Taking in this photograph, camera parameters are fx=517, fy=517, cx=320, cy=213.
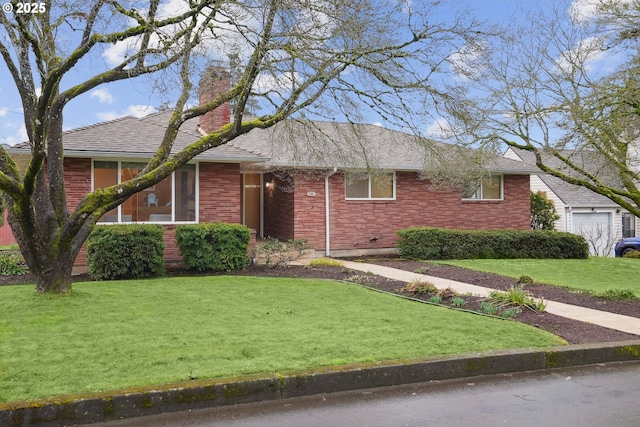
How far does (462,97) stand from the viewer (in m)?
9.57

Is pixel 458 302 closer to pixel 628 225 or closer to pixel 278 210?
pixel 278 210

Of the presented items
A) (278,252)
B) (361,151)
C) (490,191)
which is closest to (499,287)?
(361,151)

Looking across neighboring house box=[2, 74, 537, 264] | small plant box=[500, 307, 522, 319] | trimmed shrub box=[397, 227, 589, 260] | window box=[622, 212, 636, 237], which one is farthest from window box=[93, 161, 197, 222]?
window box=[622, 212, 636, 237]

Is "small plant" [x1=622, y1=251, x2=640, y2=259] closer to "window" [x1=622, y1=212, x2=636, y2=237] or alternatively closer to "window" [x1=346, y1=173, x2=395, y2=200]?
"window" [x1=622, y1=212, x2=636, y2=237]

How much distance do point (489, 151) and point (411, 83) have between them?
5632 millimetres

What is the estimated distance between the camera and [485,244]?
1805cm

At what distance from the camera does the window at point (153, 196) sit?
1417 cm

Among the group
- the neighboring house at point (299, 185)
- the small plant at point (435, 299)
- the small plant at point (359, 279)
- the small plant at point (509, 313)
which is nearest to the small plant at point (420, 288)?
the small plant at point (435, 299)

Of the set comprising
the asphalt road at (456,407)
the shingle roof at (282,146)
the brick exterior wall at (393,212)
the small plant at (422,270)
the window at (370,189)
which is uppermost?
the shingle roof at (282,146)

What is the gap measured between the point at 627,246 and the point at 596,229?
3.93m

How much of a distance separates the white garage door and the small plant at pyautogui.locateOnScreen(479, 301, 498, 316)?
836 inches

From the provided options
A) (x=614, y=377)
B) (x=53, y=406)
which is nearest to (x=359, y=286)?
(x=614, y=377)

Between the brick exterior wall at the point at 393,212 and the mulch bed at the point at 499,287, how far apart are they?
169 centimetres

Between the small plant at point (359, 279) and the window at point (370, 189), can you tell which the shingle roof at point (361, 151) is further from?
the small plant at point (359, 279)
